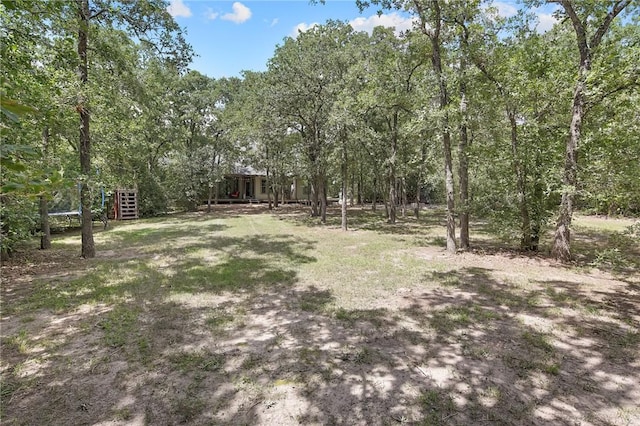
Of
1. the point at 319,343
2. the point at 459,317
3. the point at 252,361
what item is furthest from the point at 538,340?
the point at 252,361

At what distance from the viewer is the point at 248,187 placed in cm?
3309

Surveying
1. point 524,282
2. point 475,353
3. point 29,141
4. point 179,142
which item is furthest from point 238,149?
point 475,353

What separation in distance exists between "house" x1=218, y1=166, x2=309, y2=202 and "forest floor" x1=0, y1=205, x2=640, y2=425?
23.7 meters

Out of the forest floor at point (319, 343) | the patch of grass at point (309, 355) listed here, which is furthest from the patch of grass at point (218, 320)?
the patch of grass at point (309, 355)

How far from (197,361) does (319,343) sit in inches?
53.8

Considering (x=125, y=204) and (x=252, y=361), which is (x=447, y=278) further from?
(x=125, y=204)

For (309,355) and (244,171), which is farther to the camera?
(244,171)

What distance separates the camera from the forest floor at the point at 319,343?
2711mm

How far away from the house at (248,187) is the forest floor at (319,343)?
77.6 ft

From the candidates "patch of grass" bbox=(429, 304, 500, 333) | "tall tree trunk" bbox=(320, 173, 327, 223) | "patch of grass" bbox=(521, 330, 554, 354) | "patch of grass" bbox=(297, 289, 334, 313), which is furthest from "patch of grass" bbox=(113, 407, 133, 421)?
"tall tree trunk" bbox=(320, 173, 327, 223)

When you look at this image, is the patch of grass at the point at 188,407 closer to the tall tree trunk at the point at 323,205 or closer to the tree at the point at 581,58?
the tree at the point at 581,58

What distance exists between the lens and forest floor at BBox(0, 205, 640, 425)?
8.89ft

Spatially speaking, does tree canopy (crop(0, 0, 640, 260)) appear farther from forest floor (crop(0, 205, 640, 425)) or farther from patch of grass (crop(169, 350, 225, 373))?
patch of grass (crop(169, 350, 225, 373))

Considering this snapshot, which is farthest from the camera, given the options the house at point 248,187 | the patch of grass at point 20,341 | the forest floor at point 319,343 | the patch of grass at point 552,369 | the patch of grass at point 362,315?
the house at point 248,187
